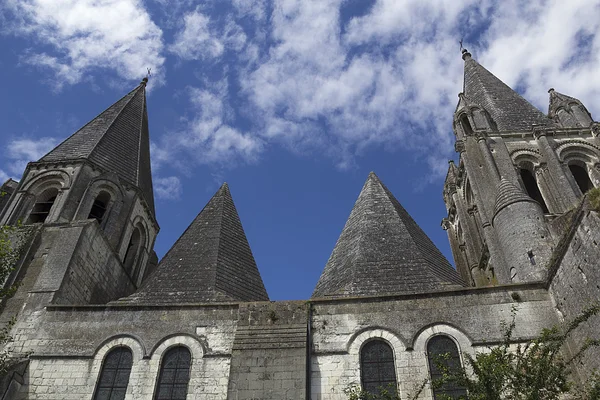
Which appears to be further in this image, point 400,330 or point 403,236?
point 403,236

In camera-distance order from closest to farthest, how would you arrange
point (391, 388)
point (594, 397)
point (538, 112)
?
point (594, 397) → point (391, 388) → point (538, 112)

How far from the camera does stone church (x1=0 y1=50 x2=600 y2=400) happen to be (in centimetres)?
1012

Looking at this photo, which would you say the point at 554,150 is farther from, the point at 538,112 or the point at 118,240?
the point at 118,240

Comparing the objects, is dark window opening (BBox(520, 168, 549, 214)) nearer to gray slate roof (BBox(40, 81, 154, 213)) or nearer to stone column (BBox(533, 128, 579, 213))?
stone column (BBox(533, 128, 579, 213))

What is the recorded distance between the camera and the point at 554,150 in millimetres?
18203

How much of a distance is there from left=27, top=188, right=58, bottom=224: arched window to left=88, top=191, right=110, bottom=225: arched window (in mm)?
1225

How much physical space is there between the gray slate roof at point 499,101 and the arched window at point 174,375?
14349 millimetres

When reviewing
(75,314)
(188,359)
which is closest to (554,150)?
(188,359)

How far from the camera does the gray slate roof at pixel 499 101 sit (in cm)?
2028

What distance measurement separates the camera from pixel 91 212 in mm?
16859

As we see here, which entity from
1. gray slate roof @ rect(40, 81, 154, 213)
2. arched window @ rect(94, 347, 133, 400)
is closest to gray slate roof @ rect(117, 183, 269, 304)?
arched window @ rect(94, 347, 133, 400)

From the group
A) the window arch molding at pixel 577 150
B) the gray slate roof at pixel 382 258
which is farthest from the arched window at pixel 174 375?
the window arch molding at pixel 577 150

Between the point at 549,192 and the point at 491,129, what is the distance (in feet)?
11.6

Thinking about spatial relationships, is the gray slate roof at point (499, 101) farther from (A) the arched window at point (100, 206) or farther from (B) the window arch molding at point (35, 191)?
(B) the window arch molding at point (35, 191)
